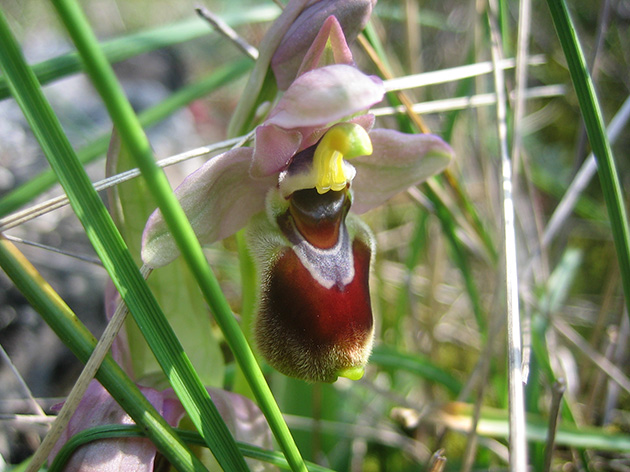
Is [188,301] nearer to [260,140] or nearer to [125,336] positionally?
[125,336]

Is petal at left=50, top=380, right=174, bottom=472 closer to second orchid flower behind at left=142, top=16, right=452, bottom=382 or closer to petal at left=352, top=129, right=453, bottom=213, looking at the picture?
second orchid flower behind at left=142, top=16, right=452, bottom=382

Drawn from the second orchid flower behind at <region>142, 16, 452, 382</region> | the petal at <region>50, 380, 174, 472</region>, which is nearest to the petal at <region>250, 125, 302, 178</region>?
the second orchid flower behind at <region>142, 16, 452, 382</region>

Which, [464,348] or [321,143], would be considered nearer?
[321,143]

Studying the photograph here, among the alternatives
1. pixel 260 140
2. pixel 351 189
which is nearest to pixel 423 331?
pixel 351 189

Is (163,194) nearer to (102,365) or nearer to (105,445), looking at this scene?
(102,365)

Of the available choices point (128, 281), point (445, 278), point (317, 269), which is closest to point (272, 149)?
point (317, 269)

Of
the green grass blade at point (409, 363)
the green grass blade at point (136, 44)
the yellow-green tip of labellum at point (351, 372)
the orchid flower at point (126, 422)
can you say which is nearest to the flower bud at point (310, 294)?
the yellow-green tip of labellum at point (351, 372)
